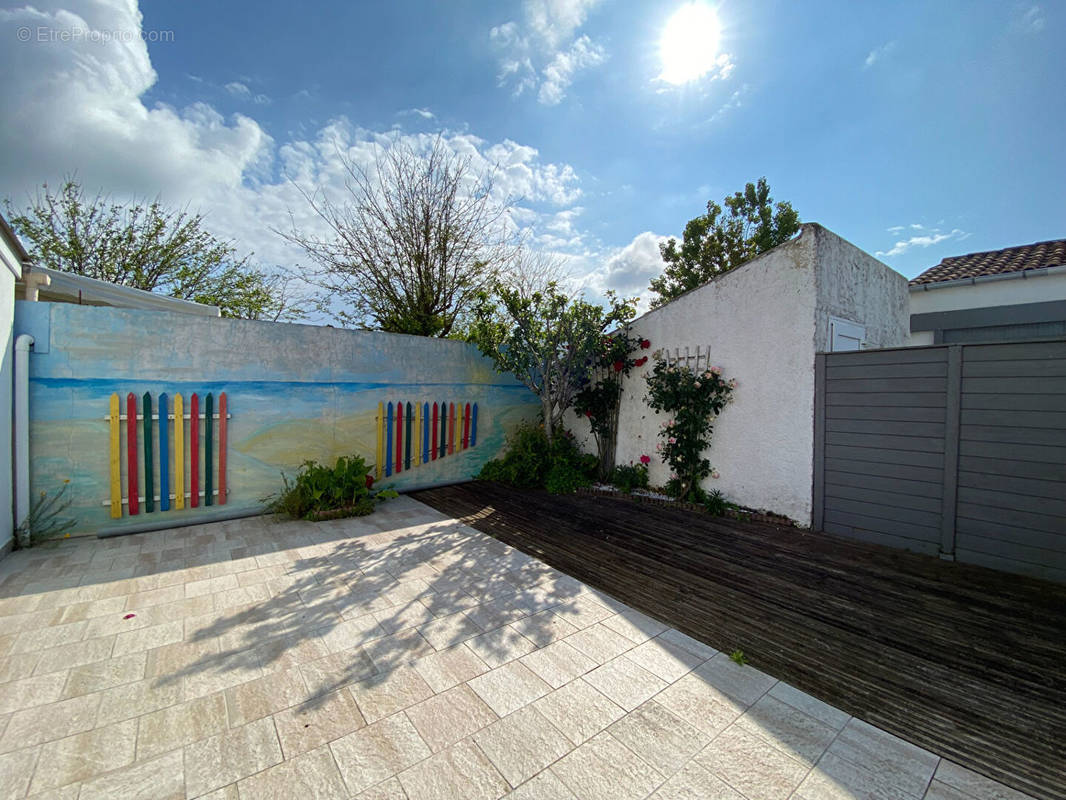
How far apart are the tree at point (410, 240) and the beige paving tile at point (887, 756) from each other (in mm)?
7934

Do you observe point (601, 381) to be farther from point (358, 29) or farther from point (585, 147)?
point (358, 29)

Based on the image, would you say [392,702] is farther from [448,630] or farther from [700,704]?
[700,704]

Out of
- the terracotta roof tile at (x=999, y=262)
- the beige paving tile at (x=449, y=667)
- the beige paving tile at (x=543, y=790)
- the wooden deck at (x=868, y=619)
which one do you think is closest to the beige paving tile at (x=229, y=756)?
the beige paving tile at (x=449, y=667)

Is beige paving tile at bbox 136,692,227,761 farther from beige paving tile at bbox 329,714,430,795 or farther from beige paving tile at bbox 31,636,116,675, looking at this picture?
beige paving tile at bbox 31,636,116,675

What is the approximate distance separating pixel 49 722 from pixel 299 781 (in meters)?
1.26

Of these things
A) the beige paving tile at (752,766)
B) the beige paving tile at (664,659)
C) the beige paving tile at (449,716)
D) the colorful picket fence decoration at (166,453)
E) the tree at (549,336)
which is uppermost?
the tree at (549,336)

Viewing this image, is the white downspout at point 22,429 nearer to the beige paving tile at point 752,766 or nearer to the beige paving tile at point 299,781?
the beige paving tile at point 299,781

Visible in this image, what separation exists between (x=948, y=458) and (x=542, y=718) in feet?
14.1

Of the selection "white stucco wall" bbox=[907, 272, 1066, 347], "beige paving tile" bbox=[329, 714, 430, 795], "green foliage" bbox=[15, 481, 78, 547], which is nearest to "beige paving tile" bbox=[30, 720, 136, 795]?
"beige paving tile" bbox=[329, 714, 430, 795]

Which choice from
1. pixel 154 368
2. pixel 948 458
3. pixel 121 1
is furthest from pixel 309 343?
pixel 948 458

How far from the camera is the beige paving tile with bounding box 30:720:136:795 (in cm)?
153

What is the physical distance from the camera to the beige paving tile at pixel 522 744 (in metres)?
1.61

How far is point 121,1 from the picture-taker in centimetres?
409

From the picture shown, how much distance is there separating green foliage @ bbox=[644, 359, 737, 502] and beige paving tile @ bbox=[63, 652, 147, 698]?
17.5 feet
